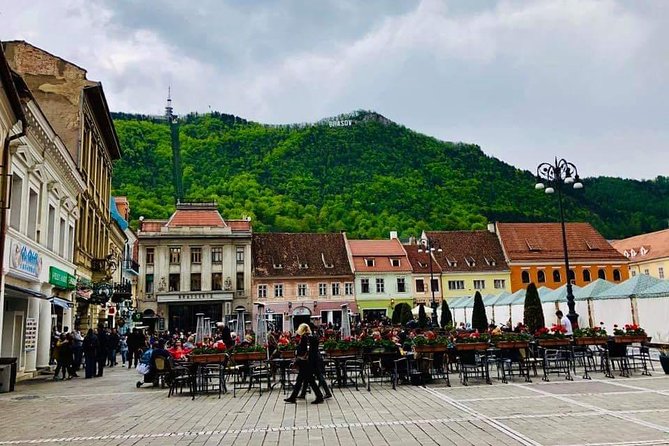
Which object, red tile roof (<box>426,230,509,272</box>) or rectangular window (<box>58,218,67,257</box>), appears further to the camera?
red tile roof (<box>426,230,509,272</box>)

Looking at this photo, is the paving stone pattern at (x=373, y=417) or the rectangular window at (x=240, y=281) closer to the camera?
the paving stone pattern at (x=373, y=417)

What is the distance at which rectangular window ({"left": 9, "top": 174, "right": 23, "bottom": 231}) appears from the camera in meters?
17.5

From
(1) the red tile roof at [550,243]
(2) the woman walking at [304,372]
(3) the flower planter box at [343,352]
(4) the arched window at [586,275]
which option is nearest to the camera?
(2) the woman walking at [304,372]

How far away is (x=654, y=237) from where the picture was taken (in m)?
67.1

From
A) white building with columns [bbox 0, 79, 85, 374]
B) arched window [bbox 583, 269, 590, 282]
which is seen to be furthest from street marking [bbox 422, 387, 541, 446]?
arched window [bbox 583, 269, 590, 282]

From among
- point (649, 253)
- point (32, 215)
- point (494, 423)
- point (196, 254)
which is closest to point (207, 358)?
point (494, 423)

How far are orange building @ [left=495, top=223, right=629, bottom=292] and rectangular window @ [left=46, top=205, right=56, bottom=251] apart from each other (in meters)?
45.8

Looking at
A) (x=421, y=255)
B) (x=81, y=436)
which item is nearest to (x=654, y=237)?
(x=421, y=255)

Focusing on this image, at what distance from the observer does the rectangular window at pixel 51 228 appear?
21.4 meters

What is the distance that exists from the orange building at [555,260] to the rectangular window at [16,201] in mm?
48550

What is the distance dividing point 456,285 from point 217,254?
77.1ft

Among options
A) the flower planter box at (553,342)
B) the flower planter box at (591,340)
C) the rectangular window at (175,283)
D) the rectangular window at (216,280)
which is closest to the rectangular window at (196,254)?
the rectangular window at (216,280)

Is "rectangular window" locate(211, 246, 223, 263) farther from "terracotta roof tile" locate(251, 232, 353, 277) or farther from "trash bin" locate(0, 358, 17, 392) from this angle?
"trash bin" locate(0, 358, 17, 392)

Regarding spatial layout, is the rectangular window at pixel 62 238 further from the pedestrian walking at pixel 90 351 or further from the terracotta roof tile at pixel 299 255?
the terracotta roof tile at pixel 299 255
